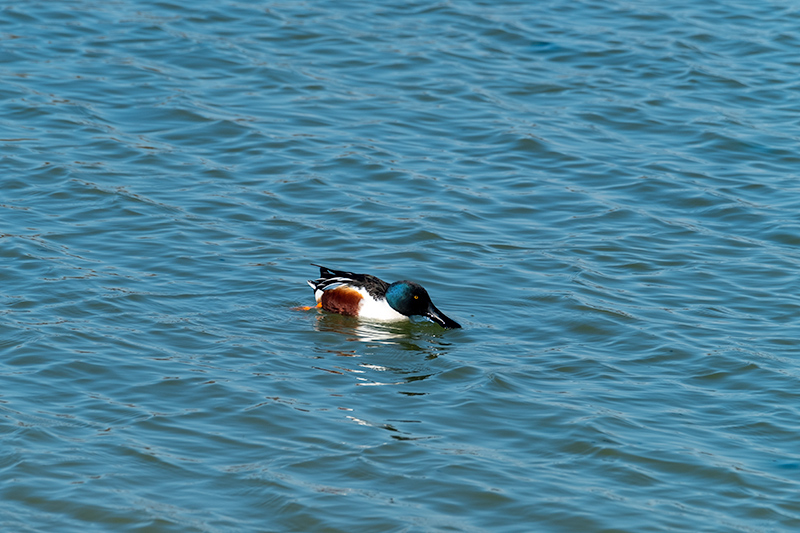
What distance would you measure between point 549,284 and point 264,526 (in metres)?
4.68

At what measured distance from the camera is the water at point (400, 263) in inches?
281

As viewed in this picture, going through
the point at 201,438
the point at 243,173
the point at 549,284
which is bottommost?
the point at 201,438

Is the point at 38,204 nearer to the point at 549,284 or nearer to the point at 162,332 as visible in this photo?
the point at 162,332

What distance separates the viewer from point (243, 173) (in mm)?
12922

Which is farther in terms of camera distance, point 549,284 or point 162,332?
point 549,284

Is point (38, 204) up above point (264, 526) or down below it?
above

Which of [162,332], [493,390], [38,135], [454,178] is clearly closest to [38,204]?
[38,135]

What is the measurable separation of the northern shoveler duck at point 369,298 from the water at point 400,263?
0.15 m

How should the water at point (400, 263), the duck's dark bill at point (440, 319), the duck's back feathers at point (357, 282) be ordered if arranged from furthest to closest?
the duck's back feathers at point (357, 282)
the duck's dark bill at point (440, 319)
the water at point (400, 263)

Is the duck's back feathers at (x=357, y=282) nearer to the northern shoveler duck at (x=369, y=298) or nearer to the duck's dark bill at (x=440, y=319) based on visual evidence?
the northern shoveler duck at (x=369, y=298)

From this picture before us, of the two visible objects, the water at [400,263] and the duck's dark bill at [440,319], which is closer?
the water at [400,263]

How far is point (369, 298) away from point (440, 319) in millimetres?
739

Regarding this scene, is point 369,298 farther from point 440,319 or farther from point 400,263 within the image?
Result: point 400,263

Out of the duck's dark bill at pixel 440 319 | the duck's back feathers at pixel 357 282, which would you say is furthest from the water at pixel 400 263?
the duck's back feathers at pixel 357 282
